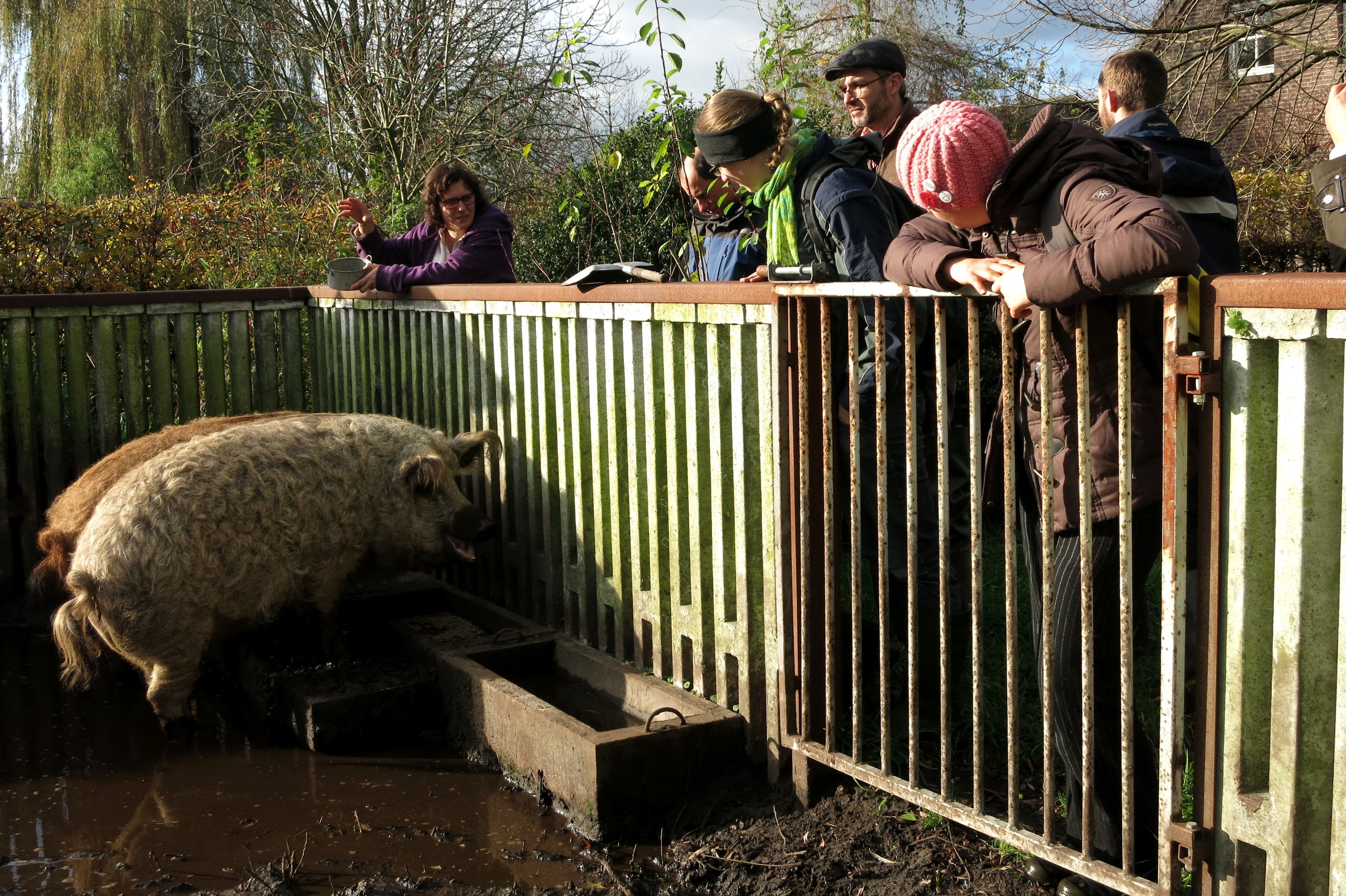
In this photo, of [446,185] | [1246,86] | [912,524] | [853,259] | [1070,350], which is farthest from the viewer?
[1246,86]

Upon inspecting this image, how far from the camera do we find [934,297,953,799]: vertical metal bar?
3281mm

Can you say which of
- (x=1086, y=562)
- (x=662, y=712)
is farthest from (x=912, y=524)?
(x=662, y=712)

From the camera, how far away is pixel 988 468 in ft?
10.9

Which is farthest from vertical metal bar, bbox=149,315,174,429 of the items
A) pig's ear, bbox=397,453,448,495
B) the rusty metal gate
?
the rusty metal gate

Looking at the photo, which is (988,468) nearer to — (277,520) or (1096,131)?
(1096,131)

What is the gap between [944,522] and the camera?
11.0 ft

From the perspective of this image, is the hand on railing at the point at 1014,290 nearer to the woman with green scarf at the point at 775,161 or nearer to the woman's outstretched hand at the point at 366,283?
the woman with green scarf at the point at 775,161

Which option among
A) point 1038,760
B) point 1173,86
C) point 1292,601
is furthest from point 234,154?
point 1292,601

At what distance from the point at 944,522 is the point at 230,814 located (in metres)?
2.81

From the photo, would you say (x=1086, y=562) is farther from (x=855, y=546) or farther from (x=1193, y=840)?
(x=855, y=546)

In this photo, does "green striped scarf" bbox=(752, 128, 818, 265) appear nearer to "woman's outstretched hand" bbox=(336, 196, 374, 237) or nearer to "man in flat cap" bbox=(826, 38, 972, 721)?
"man in flat cap" bbox=(826, 38, 972, 721)

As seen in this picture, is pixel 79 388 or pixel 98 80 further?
pixel 98 80

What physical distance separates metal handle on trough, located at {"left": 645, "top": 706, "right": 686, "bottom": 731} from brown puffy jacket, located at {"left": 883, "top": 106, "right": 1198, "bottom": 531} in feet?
5.36

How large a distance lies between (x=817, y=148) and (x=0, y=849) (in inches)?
148
